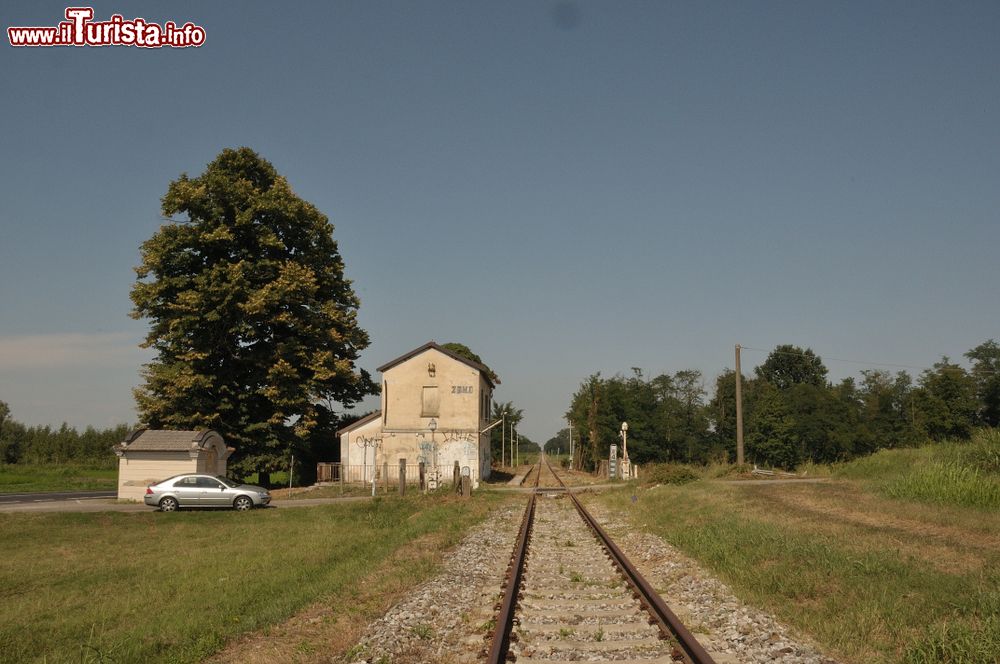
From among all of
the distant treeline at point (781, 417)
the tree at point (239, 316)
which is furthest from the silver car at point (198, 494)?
the distant treeline at point (781, 417)

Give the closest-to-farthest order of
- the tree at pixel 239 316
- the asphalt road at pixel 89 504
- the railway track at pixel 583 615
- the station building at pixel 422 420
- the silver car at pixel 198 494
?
the railway track at pixel 583 615 → the asphalt road at pixel 89 504 → the silver car at pixel 198 494 → the tree at pixel 239 316 → the station building at pixel 422 420

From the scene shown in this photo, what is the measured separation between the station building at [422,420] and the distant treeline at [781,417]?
27.7 metres

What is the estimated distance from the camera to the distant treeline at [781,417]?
73.2 meters

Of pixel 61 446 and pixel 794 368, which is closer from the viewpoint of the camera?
pixel 61 446

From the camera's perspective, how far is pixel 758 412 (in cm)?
8631

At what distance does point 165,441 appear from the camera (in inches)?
1244

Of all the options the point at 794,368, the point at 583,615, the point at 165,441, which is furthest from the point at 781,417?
the point at 583,615

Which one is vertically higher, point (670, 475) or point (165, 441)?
point (165, 441)

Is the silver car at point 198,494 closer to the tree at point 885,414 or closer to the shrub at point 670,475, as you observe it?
the shrub at point 670,475

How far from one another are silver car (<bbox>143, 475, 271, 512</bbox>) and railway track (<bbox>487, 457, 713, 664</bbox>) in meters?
15.7

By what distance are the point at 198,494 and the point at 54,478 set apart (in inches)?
1439

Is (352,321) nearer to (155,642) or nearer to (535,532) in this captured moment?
(535,532)

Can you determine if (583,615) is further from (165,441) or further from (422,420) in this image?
(422,420)

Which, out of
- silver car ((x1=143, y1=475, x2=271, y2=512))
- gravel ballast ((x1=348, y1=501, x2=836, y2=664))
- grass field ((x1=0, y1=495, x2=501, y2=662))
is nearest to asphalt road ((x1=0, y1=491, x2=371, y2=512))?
silver car ((x1=143, y1=475, x2=271, y2=512))
